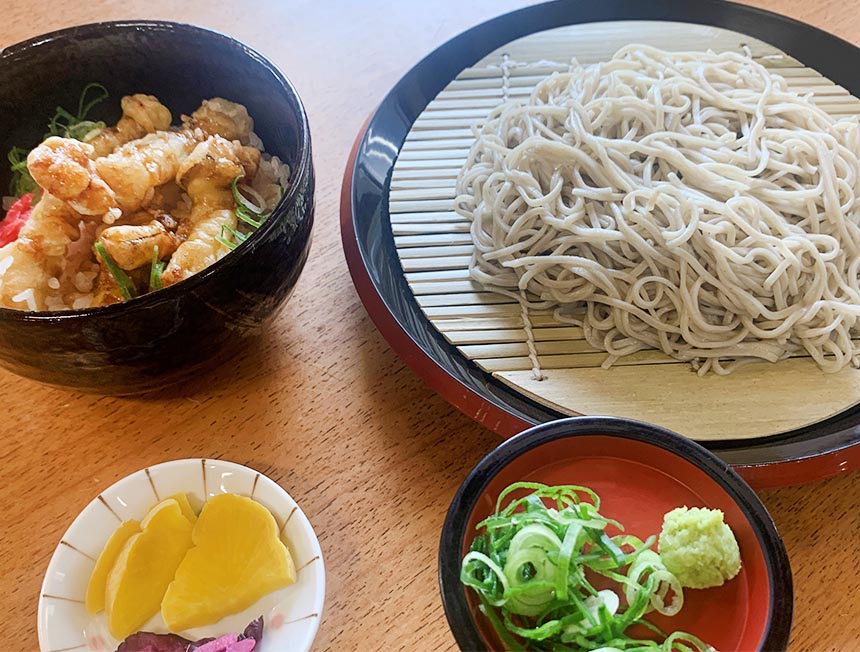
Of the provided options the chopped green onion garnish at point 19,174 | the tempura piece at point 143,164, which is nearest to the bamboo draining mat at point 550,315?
the tempura piece at point 143,164

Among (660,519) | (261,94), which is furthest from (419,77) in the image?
(660,519)

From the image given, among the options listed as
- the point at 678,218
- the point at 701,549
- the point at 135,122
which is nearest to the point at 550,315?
the point at 678,218

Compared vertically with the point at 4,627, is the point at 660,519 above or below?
above

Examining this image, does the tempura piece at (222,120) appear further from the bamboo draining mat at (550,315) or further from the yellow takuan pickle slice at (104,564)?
the yellow takuan pickle slice at (104,564)

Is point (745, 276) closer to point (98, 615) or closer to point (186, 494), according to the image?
point (186, 494)

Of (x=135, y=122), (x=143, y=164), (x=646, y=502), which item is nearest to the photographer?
(x=646, y=502)

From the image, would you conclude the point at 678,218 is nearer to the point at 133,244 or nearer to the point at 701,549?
the point at 701,549

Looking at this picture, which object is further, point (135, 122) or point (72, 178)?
point (135, 122)
